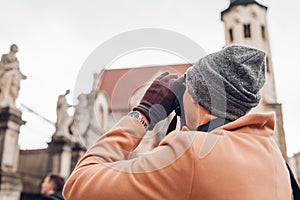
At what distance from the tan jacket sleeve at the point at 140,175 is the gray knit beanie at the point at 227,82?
0.48ft

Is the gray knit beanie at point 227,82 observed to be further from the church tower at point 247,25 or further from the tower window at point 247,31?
the tower window at point 247,31

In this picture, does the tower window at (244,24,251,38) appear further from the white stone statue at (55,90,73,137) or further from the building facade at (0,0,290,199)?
the white stone statue at (55,90,73,137)

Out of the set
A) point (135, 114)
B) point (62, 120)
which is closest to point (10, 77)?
point (62, 120)

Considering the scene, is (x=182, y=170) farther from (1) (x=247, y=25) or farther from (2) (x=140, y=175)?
(1) (x=247, y=25)

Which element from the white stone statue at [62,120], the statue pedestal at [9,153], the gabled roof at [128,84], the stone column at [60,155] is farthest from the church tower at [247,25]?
the gabled roof at [128,84]

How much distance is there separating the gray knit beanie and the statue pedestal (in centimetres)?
612

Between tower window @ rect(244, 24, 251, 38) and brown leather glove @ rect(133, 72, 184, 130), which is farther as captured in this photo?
tower window @ rect(244, 24, 251, 38)

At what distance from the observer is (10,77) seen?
7.35 meters

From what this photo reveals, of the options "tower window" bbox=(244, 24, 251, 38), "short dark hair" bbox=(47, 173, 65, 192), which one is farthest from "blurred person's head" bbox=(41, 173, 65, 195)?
"tower window" bbox=(244, 24, 251, 38)

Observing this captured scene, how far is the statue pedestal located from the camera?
643cm

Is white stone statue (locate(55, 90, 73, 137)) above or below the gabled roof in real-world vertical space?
above

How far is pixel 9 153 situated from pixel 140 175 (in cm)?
670

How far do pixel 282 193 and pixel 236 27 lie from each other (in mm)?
24845

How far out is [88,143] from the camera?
1.16m
